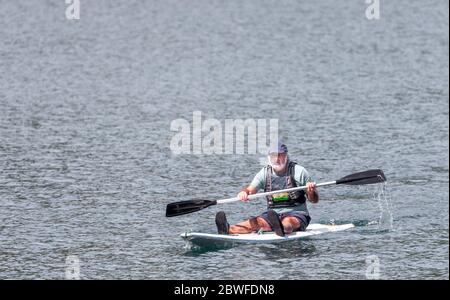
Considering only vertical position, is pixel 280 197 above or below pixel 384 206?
above

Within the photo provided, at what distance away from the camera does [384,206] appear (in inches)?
1140

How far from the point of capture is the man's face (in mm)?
26375

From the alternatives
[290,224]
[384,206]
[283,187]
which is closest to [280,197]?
[283,187]

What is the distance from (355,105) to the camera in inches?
1642

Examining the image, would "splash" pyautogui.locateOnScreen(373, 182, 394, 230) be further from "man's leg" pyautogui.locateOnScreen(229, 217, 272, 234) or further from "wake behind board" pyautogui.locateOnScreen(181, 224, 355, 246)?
"man's leg" pyautogui.locateOnScreen(229, 217, 272, 234)

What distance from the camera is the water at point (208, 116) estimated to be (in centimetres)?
2528

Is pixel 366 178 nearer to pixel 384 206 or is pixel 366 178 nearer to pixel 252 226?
pixel 384 206

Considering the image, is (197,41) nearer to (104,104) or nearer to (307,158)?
(104,104)

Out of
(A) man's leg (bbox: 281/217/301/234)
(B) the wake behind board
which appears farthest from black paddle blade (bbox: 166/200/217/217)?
(A) man's leg (bbox: 281/217/301/234)

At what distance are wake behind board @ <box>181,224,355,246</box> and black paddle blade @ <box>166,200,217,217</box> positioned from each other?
4.66 feet

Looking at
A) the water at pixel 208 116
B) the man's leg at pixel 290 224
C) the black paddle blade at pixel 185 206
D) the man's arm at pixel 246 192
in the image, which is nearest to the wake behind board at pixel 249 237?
the man's leg at pixel 290 224

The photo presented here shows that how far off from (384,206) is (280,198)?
11.2 feet

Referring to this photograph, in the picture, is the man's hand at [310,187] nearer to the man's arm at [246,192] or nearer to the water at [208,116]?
the water at [208,116]

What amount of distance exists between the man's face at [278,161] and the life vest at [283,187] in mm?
157
